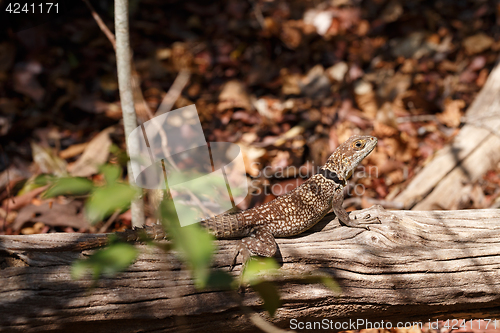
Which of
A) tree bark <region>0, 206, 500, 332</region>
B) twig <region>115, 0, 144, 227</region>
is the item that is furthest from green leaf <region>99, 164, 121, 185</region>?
twig <region>115, 0, 144, 227</region>

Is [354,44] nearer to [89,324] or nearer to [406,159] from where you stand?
[406,159]

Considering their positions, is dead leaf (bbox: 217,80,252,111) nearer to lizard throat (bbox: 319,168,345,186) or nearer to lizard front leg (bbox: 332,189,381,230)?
lizard throat (bbox: 319,168,345,186)

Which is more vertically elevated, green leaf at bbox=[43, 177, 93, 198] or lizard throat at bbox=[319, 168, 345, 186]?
green leaf at bbox=[43, 177, 93, 198]

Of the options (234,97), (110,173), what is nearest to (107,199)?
(110,173)

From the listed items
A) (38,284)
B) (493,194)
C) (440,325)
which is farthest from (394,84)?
(38,284)

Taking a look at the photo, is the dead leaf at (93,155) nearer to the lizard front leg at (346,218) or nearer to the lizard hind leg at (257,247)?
the lizard hind leg at (257,247)

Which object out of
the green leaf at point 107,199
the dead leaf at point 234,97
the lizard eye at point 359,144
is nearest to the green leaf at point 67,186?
the green leaf at point 107,199
